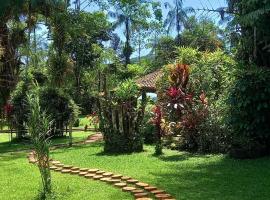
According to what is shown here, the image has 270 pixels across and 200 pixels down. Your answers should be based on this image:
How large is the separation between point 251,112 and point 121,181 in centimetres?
391

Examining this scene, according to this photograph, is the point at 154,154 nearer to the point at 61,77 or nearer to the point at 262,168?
the point at 262,168

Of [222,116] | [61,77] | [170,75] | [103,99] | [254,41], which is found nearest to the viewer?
[254,41]

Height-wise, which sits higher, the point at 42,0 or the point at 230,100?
the point at 42,0

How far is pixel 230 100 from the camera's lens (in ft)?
36.5

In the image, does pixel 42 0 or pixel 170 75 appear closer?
pixel 170 75

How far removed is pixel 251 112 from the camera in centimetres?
1077

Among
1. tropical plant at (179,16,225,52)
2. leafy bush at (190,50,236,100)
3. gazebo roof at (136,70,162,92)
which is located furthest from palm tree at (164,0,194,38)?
leafy bush at (190,50,236,100)

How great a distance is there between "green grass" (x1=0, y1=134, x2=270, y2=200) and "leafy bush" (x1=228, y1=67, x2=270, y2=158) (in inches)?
18.5

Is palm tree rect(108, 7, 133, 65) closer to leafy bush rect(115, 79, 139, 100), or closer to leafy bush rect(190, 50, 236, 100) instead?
leafy bush rect(190, 50, 236, 100)

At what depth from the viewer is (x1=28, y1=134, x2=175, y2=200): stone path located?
7.09 meters

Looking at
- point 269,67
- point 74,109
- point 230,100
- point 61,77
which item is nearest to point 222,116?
point 230,100

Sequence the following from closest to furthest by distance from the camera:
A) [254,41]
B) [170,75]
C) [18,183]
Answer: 1. [18,183]
2. [254,41]
3. [170,75]

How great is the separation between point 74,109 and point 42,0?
581 centimetres

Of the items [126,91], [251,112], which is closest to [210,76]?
[126,91]
